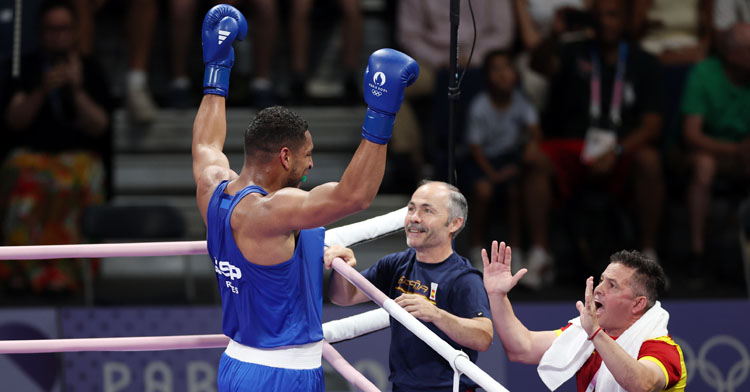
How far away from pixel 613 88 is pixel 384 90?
3.92 metres

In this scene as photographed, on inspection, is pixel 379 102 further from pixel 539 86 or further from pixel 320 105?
pixel 320 105

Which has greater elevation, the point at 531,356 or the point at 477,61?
the point at 477,61

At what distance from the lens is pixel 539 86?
6.42m

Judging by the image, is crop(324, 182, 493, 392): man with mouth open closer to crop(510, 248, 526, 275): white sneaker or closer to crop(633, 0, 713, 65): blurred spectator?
crop(510, 248, 526, 275): white sneaker

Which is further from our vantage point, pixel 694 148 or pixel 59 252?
pixel 694 148

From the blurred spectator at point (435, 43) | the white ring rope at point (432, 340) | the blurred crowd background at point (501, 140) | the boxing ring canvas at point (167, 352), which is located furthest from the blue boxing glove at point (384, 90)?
the blurred spectator at point (435, 43)

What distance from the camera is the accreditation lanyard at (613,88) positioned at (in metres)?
5.95

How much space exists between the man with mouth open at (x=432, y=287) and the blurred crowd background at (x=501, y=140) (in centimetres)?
248

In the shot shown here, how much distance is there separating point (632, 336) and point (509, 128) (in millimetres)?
3341

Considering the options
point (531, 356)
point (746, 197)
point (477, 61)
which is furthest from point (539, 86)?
point (531, 356)

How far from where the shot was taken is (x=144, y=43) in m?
6.46

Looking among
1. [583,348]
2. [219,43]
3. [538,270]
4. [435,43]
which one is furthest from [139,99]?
[583,348]

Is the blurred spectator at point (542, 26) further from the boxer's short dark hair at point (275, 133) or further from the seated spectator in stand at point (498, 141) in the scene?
the boxer's short dark hair at point (275, 133)

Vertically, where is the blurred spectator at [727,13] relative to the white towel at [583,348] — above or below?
above
